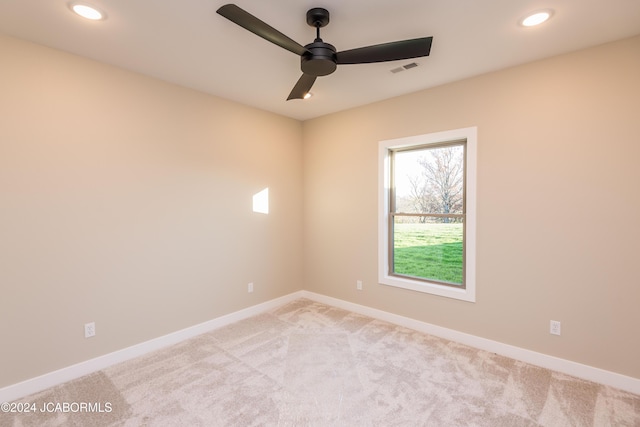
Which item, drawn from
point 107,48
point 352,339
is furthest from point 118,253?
point 352,339

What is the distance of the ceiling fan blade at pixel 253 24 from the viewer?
1.47m

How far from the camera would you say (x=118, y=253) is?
8.75 ft

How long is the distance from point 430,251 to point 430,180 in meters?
0.83

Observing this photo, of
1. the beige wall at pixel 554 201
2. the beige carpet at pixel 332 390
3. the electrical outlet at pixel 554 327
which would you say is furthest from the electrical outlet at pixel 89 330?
the electrical outlet at pixel 554 327

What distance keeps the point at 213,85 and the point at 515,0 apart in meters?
2.61

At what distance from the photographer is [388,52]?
1846 millimetres

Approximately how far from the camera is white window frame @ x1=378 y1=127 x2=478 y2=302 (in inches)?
115

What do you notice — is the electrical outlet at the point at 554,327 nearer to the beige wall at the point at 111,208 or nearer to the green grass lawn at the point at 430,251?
the green grass lawn at the point at 430,251

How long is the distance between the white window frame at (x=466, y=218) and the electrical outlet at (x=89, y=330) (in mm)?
2885

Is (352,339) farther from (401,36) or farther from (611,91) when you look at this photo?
(611,91)

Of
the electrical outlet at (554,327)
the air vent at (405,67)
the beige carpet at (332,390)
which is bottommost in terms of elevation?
the beige carpet at (332,390)

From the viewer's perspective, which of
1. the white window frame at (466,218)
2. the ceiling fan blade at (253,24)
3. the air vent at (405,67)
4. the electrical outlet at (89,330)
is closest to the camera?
the ceiling fan blade at (253,24)

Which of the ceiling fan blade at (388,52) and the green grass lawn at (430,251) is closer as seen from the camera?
the ceiling fan blade at (388,52)

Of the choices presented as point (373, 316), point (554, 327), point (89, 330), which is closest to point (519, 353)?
point (554, 327)
